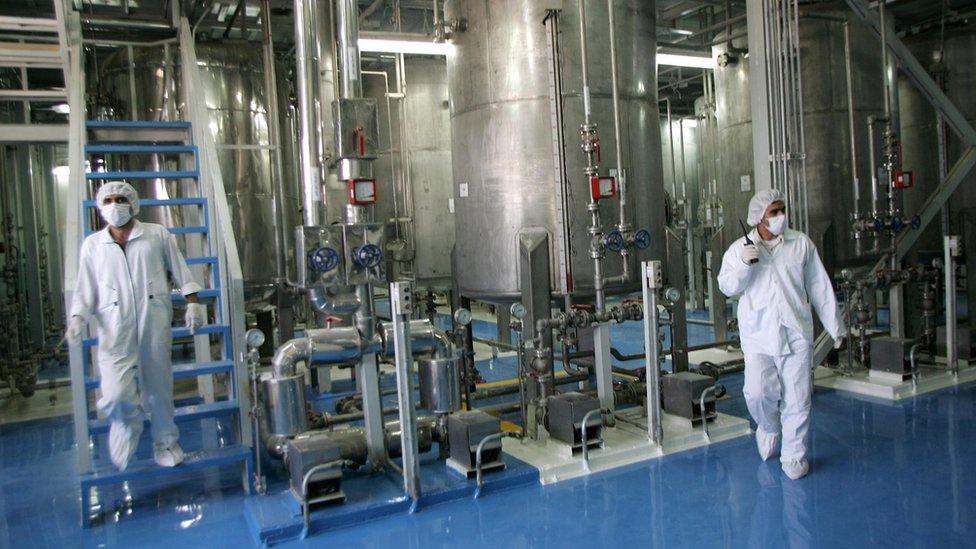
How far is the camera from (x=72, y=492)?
497cm

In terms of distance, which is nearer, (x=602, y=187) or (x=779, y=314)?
(x=779, y=314)

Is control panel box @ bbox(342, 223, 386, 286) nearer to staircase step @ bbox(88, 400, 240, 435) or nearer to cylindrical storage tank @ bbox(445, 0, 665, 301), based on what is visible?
staircase step @ bbox(88, 400, 240, 435)

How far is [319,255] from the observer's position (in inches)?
172

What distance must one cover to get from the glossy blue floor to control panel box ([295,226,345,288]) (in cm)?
138

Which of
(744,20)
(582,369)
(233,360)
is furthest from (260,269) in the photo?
(744,20)

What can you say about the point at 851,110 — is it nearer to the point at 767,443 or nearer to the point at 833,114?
the point at 833,114

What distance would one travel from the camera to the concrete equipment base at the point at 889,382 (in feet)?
20.8

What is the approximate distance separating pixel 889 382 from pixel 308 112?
5.14 meters

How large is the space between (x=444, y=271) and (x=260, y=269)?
248cm

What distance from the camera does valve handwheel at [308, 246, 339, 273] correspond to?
14.3 feet

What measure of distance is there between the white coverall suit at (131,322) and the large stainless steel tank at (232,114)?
268cm

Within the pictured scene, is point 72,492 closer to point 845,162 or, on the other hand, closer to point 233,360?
point 233,360

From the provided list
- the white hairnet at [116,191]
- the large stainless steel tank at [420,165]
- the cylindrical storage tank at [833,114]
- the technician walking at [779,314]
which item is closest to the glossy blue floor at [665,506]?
the technician walking at [779,314]

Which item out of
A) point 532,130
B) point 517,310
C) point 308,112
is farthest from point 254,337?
point 532,130
